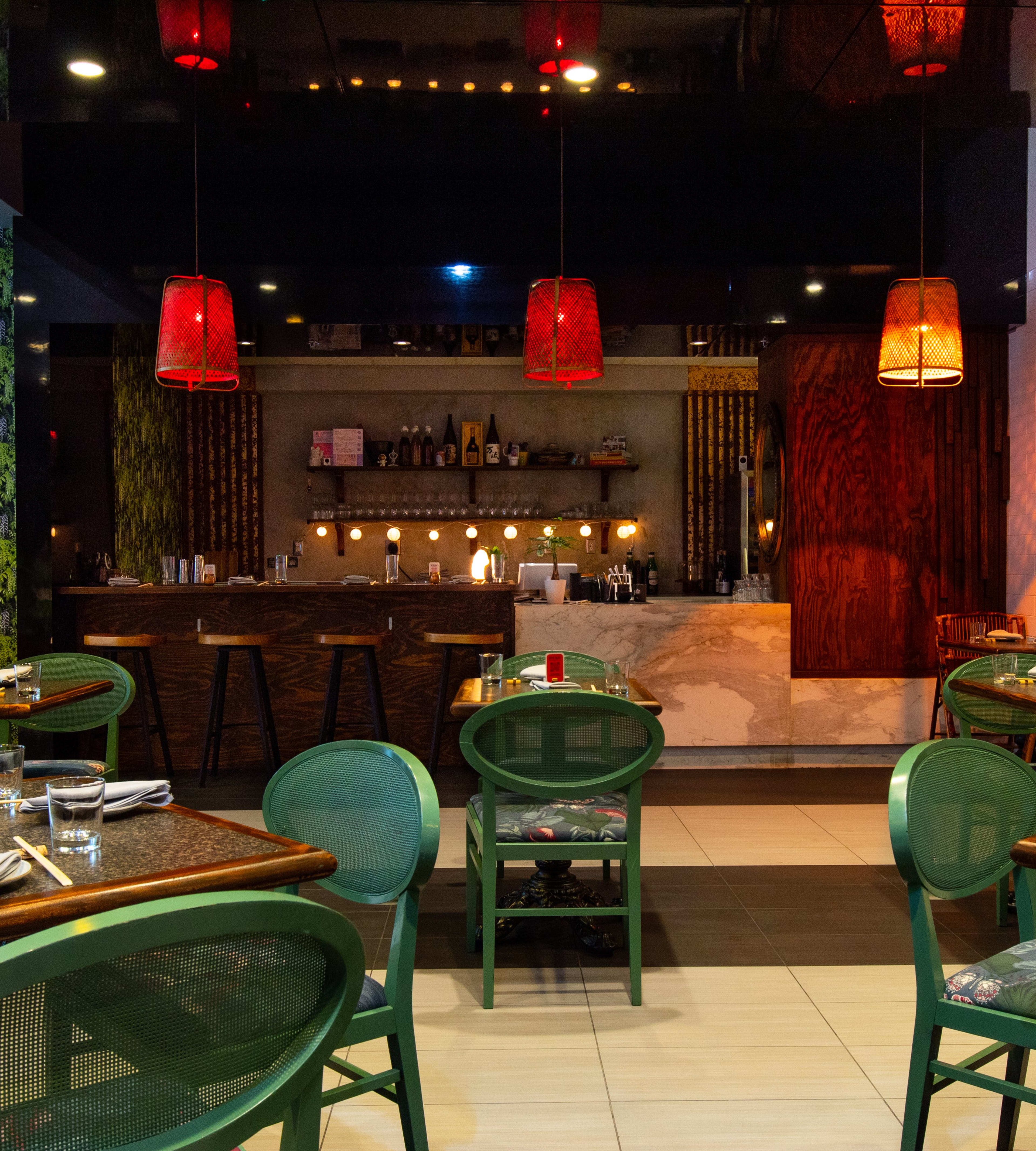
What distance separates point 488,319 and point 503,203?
758 mm

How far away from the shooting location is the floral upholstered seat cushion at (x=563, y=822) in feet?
9.99

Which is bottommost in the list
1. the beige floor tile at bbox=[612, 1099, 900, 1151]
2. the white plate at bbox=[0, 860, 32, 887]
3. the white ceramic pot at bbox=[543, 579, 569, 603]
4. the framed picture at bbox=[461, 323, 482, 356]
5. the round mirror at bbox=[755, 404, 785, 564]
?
the beige floor tile at bbox=[612, 1099, 900, 1151]

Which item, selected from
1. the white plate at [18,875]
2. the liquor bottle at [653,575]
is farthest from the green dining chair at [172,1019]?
the liquor bottle at [653,575]

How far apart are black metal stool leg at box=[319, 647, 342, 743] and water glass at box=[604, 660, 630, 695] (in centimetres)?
250

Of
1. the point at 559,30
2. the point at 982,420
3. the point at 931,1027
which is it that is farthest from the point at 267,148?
the point at 931,1027

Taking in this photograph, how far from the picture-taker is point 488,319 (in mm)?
6695

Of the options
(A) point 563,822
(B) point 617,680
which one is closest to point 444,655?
(B) point 617,680

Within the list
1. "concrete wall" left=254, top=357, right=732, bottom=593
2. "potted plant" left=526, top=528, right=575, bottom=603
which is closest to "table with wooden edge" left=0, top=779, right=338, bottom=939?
"potted plant" left=526, top=528, right=575, bottom=603

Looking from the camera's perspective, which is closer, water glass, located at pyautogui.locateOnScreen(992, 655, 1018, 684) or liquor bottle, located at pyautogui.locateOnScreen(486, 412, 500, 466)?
water glass, located at pyautogui.locateOnScreen(992, 655, 1018, 684)

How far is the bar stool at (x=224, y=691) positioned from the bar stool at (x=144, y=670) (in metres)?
0.28

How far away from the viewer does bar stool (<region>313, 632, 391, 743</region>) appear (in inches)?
Result: 229

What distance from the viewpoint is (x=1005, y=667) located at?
13.1 ft

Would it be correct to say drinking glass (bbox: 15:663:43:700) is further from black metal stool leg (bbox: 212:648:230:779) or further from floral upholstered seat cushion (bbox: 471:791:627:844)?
black metal stool leg (bbox: 212:648:230:779)

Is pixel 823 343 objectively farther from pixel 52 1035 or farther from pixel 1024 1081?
pixel 52 1035
